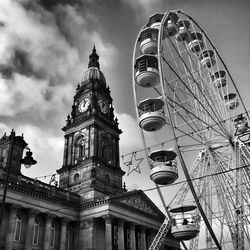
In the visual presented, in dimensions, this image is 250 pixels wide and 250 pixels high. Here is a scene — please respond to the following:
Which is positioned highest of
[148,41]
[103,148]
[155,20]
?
[103,148]

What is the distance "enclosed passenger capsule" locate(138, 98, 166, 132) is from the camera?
25292mm

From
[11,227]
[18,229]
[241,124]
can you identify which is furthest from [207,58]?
[18,229]

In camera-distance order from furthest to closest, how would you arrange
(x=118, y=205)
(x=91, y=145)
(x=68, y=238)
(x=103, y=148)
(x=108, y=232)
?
(x=103, y=148)
(x=91, y=145)
(x=118, y=205)
(x=68, y=238)
(x=108, y=232)

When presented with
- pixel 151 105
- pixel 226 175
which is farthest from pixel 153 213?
pixel 151 105

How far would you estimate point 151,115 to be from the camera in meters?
25.3

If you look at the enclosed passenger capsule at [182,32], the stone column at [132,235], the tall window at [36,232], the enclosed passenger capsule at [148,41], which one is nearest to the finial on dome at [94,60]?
the stone column at [132,235]

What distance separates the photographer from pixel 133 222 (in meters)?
48.1

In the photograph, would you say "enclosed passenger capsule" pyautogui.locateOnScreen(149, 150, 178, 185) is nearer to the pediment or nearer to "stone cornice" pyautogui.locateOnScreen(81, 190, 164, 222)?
"stone cornice" pyautogui.locateOnScreen(81, 190, 164, 222)

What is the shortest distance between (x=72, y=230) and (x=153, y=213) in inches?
537

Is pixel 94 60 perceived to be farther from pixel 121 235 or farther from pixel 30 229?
pixel 30 229

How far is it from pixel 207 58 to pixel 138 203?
1058 inches

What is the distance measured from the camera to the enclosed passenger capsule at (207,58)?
104ft

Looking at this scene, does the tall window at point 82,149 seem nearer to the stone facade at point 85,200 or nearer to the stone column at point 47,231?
the stone facade at point 85,200

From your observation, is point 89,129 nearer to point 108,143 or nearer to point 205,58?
point 108,143
